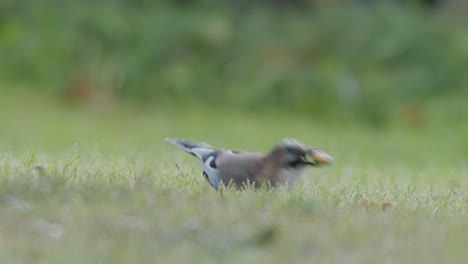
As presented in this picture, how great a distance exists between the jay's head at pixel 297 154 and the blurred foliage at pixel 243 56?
7.12 metres

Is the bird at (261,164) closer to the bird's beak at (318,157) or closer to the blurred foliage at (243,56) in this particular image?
the bird's beak at (318,157)

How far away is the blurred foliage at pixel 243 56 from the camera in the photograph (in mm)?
12742

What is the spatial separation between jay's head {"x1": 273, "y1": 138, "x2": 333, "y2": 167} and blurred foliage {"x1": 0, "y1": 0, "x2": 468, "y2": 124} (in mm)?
7122

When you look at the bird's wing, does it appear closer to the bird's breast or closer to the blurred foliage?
the bird's breast

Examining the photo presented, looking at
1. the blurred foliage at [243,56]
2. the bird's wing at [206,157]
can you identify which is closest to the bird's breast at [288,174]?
the bird's wing at [206,157]

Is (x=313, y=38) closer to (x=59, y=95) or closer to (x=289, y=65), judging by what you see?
(x=289, y=65)

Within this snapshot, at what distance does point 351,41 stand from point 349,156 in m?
3.54

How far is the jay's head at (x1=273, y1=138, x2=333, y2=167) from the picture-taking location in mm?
5254

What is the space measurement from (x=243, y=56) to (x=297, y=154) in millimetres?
Result: 8003

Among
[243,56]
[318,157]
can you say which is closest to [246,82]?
[243,56]

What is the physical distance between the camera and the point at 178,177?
5.88 metres

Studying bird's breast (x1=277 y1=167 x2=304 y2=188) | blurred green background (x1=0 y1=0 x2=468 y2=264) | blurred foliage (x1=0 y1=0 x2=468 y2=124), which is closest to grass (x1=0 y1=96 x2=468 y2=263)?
bird's breast (x1=277 y1=167 x2=304 y2=188)

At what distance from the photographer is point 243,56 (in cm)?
1323

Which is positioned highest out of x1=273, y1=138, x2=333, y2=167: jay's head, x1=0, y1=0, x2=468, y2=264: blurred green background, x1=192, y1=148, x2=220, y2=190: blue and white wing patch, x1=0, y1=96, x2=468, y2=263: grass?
x1=0, y1=0, x2=468, y2=264: blurred green background
